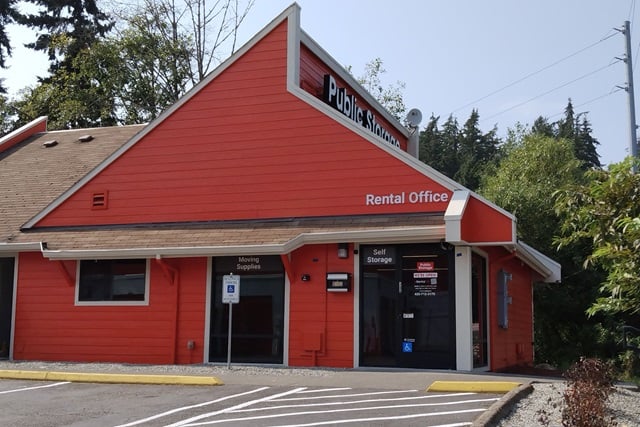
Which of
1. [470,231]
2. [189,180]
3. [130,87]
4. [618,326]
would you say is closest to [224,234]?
[189,180]

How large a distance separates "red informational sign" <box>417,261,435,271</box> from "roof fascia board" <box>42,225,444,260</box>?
52 centimetres

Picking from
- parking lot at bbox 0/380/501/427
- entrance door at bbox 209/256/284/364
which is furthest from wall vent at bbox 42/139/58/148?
parking lot at bbox 0/380/501/427

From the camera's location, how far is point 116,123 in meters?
42.3

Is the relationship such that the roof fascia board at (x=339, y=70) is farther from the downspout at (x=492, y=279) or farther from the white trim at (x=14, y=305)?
the white trim at (x=14, y=305)

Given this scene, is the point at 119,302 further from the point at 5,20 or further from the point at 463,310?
the point at 5,20

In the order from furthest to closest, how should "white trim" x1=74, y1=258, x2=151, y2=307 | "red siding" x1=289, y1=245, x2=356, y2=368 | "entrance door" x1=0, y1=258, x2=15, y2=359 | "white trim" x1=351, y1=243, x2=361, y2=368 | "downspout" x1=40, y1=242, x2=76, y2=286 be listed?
1. "entrance door" x1=0, y1=258, x2=15, y2=359
2. "downspout" x1=40, y1=242, x2=76, y2=286
3. "white trim" x1=74, y1=258, x2=151, y2=307
4. "red siding" x1=289, y1=245, x2=356, y2=368
5. "white trim" x1=351, y1=243, x2=361, y2=368

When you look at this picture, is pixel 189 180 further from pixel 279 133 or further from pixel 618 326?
pixel 618 326

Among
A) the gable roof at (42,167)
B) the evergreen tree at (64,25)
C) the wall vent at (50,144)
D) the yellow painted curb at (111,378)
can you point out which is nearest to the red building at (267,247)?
the gable roof at (42,167)

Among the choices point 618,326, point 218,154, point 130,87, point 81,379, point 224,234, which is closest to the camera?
point 81,379

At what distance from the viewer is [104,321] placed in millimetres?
17344

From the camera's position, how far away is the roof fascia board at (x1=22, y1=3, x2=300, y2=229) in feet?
56.3

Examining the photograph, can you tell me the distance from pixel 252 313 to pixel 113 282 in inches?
141

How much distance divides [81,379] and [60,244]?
5.16 metres

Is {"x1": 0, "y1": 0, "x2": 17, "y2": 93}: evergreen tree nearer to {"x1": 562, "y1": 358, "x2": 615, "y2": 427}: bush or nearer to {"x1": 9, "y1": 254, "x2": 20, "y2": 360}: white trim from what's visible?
{"x1": 9, "y1": 254, "x2": 20, "y2": 360}: white trim
